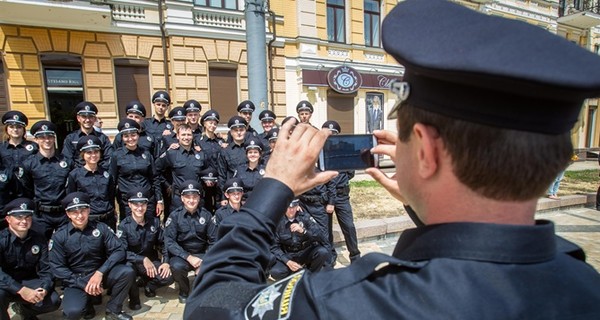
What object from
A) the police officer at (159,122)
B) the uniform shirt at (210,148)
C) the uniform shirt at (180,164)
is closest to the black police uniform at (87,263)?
the uniform shirt at (180,164)

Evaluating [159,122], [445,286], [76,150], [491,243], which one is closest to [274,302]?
[445,286]

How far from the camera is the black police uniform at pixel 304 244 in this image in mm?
4910

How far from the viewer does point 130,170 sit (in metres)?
5.34

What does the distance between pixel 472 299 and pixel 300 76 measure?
1305cm

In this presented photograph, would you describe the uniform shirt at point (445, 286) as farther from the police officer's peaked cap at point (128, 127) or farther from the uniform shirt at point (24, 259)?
the police officer's peaked cap at point (128, 127)

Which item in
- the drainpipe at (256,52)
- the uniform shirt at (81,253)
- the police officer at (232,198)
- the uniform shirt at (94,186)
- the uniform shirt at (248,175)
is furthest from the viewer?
the drainpipe at (256,52)

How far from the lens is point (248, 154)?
5688 millimetres

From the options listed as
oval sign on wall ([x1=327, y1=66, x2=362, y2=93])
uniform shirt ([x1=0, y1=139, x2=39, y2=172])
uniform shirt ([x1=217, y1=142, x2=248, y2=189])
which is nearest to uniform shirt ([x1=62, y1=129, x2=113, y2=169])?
uniform shirt ([x1=0, y1=139, x2=39, y2=172])

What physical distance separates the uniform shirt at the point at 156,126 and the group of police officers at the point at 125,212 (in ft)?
0.26

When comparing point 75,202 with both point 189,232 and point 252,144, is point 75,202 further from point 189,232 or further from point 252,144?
point 252,144

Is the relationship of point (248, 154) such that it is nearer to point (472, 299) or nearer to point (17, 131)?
point (17, 131)

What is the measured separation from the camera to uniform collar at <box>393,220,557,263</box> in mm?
709

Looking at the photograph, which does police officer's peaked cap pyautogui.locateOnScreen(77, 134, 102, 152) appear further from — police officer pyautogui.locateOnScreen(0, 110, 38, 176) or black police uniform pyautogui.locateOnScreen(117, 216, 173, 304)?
black police uniform pyautogui.locateOnScreen(117, 216, 173, 304)

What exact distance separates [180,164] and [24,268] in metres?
2.37
